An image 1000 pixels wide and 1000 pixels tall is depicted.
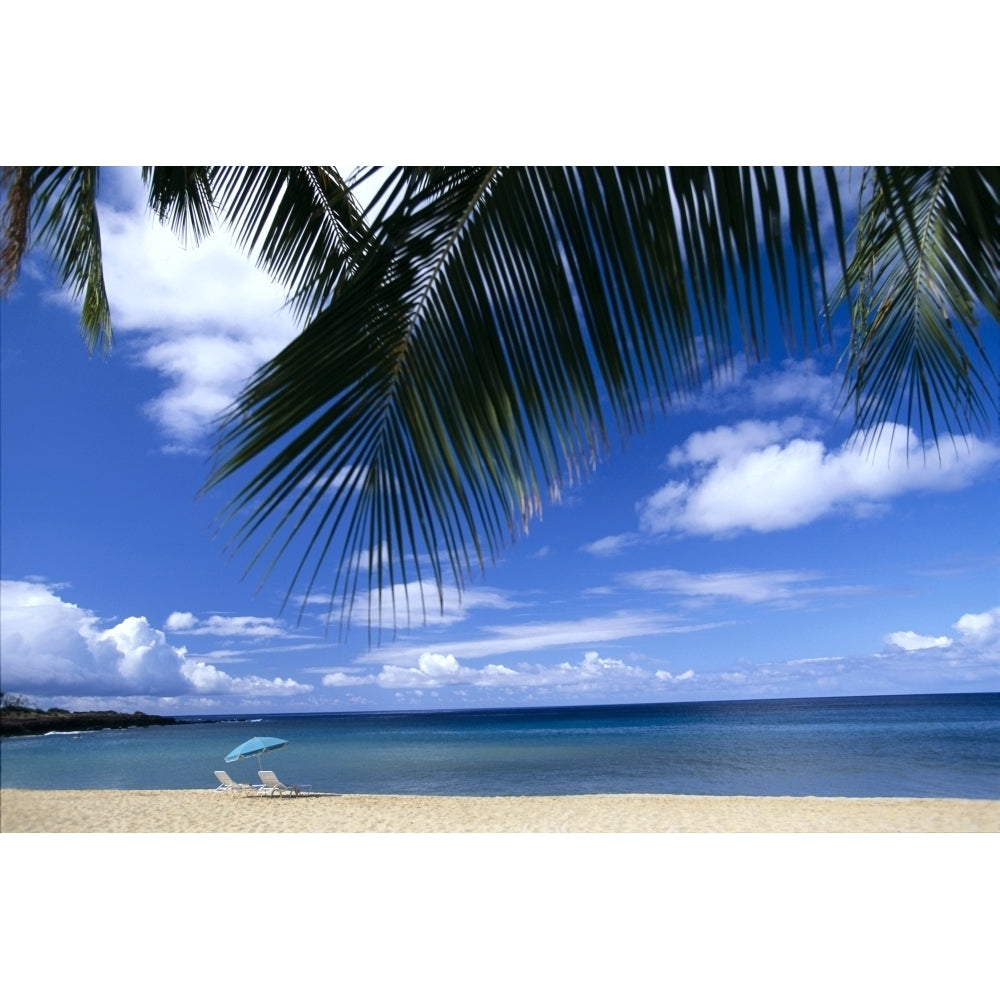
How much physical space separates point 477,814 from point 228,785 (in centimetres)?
194

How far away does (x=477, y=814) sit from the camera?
20.7ft

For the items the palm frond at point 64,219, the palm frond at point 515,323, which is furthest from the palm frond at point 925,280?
the palm frond at point 64,219

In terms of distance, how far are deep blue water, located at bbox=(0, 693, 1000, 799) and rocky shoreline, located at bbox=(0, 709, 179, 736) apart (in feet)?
0.16

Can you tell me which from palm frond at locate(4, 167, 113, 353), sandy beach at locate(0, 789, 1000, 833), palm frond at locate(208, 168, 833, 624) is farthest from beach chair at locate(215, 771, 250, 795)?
palm frond at locate(208, 168, 833, 624)

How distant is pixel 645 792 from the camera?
7.00 meters

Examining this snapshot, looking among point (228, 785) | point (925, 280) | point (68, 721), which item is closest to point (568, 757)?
→ point (228, 785)

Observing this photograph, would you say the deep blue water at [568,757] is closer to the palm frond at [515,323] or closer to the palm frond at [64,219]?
the palm frond at [64,219]

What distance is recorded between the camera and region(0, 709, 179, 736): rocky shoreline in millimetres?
3230

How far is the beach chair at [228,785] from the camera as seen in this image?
552 centimetres

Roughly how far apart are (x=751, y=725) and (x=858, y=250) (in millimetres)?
13293

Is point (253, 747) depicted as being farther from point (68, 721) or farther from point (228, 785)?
point (68, 721)
